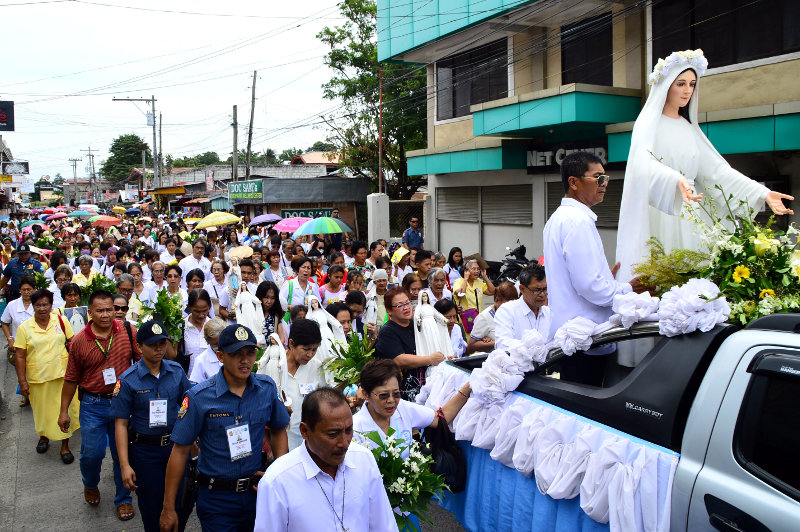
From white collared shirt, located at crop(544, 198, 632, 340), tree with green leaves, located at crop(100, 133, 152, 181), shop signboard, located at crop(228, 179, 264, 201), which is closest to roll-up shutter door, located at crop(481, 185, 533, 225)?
shop signboard, located at crop(228, 179, 264, 201)

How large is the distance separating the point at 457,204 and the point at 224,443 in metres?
17.9

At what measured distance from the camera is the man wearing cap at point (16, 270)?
41.3ft

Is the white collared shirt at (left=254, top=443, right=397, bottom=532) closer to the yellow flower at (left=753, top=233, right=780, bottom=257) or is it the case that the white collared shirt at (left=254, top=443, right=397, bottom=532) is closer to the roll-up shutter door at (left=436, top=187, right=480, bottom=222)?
the yellow flower at (left=753, top=233, right=780, bottom=257)

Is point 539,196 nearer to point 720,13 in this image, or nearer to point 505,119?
point 505,119

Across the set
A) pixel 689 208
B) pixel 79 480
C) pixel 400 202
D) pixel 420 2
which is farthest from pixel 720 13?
pixel 400 202

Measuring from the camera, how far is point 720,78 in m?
12.5

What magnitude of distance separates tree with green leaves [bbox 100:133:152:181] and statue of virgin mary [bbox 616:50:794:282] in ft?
354

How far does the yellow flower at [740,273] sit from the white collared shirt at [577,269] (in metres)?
0.75

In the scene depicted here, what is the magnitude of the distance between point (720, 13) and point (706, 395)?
1171 centimetres

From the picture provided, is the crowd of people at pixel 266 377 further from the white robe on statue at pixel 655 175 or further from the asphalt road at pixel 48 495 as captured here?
the white robe on statue at pixel 655 175

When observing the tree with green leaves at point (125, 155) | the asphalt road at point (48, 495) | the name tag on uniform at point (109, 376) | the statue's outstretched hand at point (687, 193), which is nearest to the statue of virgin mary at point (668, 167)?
the statue's outstretched hand at point (687, 193)

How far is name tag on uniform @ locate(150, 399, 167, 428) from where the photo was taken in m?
5.14

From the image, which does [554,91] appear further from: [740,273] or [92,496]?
[740,273]

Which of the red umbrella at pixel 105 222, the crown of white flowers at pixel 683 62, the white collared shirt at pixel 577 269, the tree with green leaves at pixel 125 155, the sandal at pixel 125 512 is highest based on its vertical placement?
the tree with green leaves at pixel 125 155
